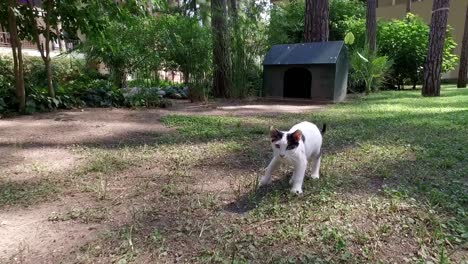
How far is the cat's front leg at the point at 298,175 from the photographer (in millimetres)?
2613

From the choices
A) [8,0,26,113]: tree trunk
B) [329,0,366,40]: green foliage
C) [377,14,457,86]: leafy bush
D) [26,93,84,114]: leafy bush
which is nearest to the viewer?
[8,0,26,113]: tree trunk

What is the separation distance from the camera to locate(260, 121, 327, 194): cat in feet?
8.32

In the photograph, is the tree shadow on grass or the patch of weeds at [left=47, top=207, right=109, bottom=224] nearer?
the patch of weeds at [left=47, top=207, right=109, bottom=224]

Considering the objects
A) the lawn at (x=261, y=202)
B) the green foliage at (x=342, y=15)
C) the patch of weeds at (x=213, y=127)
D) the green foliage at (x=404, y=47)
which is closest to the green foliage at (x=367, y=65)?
the green foliage at (x=404, y=47)

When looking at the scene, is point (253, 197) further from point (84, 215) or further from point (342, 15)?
point (342, 15)

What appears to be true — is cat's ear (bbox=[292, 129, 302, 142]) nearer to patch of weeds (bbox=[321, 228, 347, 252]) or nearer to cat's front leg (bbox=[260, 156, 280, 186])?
cat's front leg (bbox=[260, 156, 280, 186])

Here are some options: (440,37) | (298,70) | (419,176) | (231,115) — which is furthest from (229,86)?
(419,176)

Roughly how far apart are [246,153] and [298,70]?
278 inches

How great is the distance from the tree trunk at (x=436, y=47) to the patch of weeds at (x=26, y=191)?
10340mm

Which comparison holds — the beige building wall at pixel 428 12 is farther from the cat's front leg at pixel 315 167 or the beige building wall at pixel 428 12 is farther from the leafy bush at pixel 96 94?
the cat's front leg at pixel 315 167

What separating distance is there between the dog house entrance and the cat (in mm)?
7695

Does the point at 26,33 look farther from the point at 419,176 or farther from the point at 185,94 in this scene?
the point at 419,176

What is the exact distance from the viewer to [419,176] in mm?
3053

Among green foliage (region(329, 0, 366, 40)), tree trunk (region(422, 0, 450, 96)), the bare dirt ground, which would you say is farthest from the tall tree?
green foliage (region(329, 0, 366, 40))
